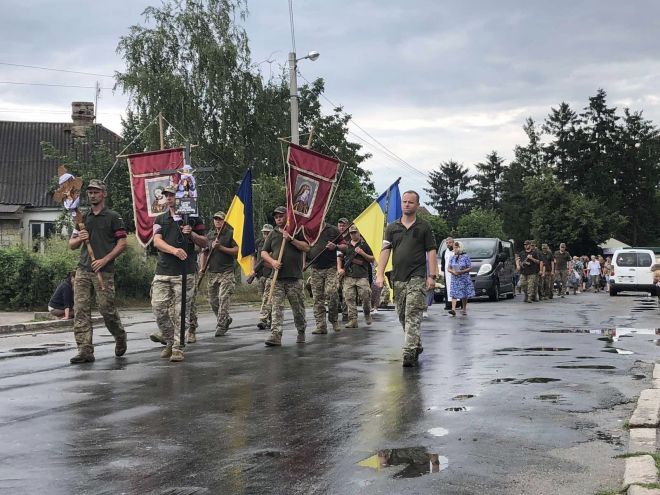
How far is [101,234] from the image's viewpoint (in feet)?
35.3

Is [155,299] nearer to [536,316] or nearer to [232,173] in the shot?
[536,316]

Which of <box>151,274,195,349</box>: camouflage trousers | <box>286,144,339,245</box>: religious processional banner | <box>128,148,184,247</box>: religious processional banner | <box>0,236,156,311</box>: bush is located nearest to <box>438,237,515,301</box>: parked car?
<box>0,236,156,311</box>: bush

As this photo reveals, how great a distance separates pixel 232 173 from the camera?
35656 millimetres

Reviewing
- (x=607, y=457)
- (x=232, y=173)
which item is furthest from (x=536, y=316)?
(x=232, y=173)

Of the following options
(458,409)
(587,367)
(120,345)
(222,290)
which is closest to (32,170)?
(222,290)

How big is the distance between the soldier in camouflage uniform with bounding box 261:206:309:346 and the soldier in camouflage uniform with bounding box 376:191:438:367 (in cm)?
246

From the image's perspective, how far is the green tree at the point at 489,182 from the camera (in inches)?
5266

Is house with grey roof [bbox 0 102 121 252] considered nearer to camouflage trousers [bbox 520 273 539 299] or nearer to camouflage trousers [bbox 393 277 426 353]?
camouflage trousers [bbox 520 273 539 299]

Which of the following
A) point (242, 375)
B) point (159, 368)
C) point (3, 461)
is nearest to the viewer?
point (3, 461)

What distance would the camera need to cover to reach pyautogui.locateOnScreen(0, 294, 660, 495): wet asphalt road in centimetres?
511

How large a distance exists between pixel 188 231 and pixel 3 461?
566cm

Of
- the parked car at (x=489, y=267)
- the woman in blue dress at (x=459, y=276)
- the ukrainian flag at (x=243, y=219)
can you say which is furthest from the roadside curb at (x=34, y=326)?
the parked car at (x=489, y=267)

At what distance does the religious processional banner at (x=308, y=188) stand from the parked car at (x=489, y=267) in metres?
13.0

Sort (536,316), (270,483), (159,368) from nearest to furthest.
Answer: (270,483) → (159,368) → (536,316)
